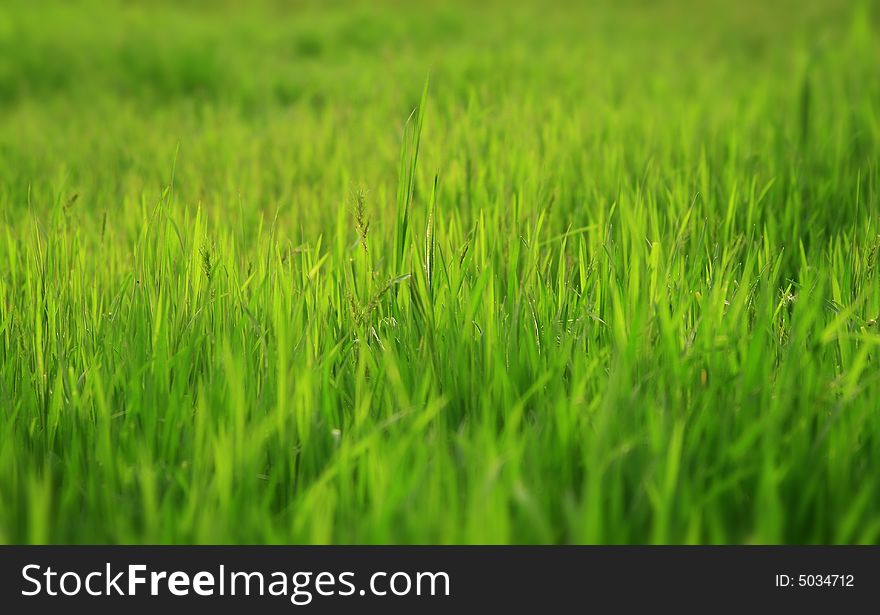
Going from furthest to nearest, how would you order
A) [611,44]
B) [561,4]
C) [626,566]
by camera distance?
[561,4]
[611,44]
[626,566]

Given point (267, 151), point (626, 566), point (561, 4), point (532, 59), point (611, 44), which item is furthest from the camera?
point (561, 4)

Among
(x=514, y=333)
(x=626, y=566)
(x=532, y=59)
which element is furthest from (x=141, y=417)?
(x=532, y=59)

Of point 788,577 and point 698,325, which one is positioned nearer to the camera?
point 788,577

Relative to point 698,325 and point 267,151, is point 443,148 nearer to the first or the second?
point 267,151

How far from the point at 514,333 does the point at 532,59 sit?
13.4 feet

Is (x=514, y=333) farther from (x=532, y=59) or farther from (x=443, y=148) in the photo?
(x=532, y=59)

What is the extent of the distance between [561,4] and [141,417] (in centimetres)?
866

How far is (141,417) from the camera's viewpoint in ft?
4.51

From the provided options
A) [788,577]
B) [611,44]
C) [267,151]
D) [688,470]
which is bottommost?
[788,577]

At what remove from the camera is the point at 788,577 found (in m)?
1.04

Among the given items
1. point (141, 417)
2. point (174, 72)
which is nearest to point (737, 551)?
point (141, 417)

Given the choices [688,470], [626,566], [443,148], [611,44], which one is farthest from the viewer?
[611,44]

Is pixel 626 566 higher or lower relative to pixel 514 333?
lower

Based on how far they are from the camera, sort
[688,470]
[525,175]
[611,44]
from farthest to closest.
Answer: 1. [611,44]
2. [525,175]
3. [688,470]
